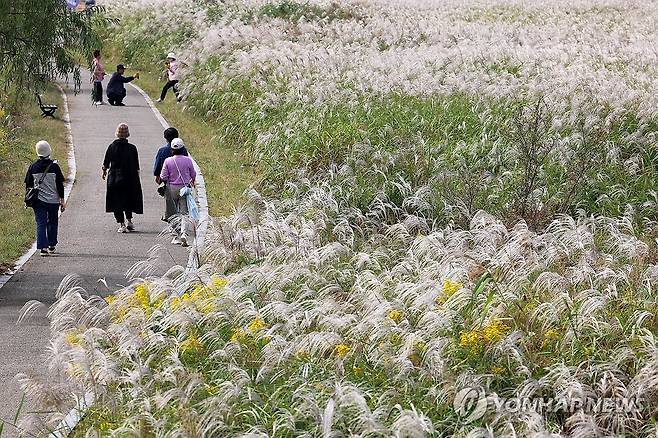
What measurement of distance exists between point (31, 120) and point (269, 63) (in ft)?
20.0

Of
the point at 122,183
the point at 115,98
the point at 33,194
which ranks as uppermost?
the point at 33,194

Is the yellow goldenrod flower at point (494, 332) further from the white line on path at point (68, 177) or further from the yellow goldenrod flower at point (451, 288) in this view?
the white line on path at point (68, 177)

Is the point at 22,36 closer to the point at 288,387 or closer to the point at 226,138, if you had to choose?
the point at 288,387

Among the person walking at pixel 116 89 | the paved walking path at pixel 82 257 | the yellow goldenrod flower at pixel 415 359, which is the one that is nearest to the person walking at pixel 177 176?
the paved walking path at pixel 82 257

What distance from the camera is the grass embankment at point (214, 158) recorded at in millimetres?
18325

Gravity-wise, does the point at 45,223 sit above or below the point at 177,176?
below

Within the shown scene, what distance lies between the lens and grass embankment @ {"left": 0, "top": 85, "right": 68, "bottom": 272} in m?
15.6

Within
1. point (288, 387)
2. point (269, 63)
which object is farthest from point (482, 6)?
point (288, 387)

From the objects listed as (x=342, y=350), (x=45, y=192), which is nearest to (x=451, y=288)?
(x=342, y=350)

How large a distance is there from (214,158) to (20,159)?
12.4 ft

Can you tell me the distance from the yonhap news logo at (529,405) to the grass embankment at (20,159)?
8.31 metres

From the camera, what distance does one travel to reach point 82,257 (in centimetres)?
1474


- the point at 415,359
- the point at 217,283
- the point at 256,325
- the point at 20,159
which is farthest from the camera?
the point at 20,159

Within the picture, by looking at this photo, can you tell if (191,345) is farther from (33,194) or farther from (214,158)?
(214,158)
